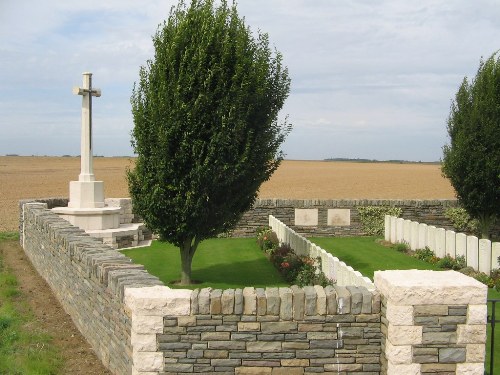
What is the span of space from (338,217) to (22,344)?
545 inches

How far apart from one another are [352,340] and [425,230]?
11581 millimetres

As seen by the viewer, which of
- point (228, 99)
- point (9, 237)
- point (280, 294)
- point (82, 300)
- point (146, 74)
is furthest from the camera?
point (9, 237)

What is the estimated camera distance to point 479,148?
17.1 meters

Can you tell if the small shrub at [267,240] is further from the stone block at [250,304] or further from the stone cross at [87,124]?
the stone block at [250,304]

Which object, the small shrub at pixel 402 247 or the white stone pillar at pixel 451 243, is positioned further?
the small shrub at pixel 402 247

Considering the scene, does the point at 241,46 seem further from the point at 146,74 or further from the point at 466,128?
the point at 466,128

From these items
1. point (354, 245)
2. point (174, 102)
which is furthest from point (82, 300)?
point (354, 245)

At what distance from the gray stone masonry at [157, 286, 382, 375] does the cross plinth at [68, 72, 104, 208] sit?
12.1 meters

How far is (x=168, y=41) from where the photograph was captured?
1215cm

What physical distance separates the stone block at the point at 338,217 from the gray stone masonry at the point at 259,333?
14.5 meters

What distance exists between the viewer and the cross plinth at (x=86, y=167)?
17.8m

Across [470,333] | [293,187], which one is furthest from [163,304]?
[293,187]

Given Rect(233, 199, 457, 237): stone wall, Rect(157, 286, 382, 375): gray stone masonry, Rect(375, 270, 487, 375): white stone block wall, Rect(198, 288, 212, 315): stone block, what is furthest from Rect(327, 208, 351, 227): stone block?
Rect(198, 288, 212, 315): stone block

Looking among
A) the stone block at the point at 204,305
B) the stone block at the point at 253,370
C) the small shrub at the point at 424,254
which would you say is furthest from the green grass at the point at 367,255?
the stone block at the point at 204,305
